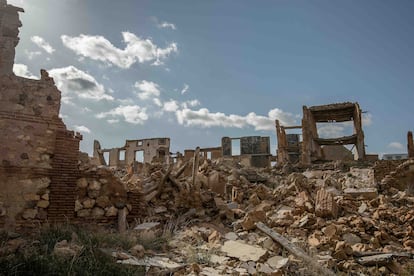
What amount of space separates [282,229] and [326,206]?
132 centimetres

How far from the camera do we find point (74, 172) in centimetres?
780

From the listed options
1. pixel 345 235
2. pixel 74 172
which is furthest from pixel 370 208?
pixel 74 172

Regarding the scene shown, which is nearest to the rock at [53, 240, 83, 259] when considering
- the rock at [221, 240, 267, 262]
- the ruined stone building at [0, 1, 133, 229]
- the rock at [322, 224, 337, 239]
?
the ruined stone building at [0, 1, 133, 229]

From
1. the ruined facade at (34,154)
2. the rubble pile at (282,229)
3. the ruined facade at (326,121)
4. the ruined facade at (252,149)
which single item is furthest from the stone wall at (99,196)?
the ruined facade at (252,149)

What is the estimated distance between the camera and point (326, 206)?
26.1ft

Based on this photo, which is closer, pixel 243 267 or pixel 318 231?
pixel 243 267

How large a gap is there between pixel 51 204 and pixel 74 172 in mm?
875

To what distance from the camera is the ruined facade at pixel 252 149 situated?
112 ft

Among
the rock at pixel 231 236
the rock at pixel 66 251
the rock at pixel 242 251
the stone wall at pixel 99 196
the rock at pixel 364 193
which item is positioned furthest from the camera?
the rock at pixel 364 193

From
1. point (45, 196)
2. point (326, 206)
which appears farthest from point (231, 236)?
point (45, 196)

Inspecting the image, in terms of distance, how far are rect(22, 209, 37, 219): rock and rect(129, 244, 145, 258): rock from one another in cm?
264

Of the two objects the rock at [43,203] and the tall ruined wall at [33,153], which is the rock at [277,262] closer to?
the tall ruined wall at [33,153]

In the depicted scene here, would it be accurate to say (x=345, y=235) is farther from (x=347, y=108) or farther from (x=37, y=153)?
(x=347, y=108)

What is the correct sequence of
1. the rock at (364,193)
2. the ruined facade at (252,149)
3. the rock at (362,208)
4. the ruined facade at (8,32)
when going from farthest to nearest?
1. the ruined facade at (252,149)
2. the ruined facade at (8,32)
3. the rock at (364,193)
4. the rock at (362,208)
